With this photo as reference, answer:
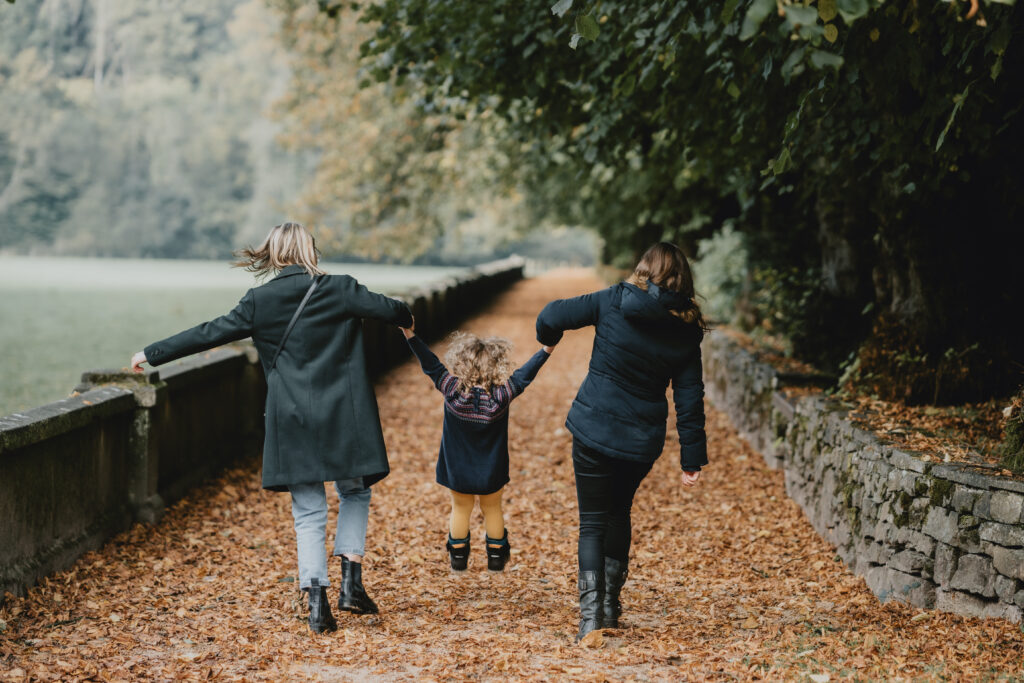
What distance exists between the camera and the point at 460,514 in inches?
212

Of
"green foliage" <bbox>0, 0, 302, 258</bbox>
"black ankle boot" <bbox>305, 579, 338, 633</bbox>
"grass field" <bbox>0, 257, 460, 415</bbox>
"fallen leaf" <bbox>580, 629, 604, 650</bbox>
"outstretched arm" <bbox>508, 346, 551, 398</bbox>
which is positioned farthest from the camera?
"green foliage" <bbox>0, 0, 302, 258</bbox>

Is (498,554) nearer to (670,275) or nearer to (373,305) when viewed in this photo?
(373,305)

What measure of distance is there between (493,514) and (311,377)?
1461mm

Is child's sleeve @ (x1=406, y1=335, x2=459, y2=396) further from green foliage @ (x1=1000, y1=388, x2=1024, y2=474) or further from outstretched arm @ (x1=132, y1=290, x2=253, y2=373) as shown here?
green foliage @ (x1=1000, y1=388, x2=1024, y2=474)

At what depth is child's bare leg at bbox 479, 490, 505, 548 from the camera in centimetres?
531

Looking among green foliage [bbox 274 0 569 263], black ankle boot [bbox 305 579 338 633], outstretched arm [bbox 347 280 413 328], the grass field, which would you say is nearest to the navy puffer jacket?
outstretched arm [bbox 347 280 413 328]

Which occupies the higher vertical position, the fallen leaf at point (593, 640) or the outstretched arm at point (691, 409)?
the outstretched arm at point (691, 409)

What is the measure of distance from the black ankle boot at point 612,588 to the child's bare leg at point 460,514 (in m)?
0.97

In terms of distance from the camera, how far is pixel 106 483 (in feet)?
19.4

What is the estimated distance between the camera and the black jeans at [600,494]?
14.4 feet

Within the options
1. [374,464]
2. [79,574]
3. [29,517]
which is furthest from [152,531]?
[374,464]

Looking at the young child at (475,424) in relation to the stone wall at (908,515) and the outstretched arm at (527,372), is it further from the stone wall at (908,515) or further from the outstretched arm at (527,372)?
the stone wall at (908,515)

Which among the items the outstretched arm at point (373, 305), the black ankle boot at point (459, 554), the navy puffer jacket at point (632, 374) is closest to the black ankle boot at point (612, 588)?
the navy puffer jacket at point (632, 374)

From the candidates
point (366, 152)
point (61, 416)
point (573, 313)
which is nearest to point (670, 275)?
point (573, 313)
